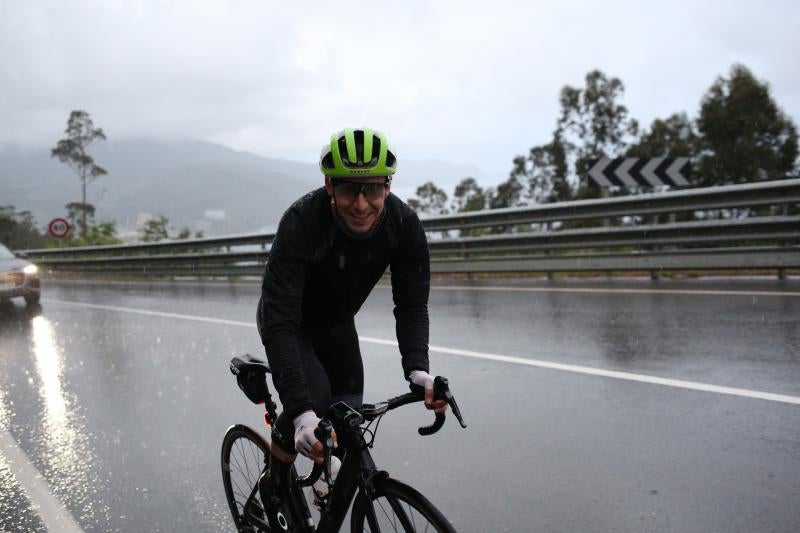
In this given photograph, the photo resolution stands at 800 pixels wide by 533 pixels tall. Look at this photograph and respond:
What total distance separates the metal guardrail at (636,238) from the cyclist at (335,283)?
9.34 metres

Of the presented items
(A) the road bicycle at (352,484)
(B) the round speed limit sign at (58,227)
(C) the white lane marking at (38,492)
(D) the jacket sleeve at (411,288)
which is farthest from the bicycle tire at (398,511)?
(B) the round speed limit sign at (58,227)

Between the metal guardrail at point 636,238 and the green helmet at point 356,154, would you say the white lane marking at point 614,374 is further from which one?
the metal guardrail at point 636,238

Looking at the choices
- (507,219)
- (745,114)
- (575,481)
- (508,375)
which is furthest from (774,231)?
(745,114)

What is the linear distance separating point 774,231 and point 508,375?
22.5ft

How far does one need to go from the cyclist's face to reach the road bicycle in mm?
650

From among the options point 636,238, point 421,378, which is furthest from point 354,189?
point 636,238

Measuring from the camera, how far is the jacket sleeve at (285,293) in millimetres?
2459

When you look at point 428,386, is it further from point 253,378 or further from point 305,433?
point 253,378

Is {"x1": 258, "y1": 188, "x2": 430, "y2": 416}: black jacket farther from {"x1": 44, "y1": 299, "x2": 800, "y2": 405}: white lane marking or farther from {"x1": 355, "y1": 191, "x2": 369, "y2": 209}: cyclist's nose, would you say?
{"x1": 44, "y1": 299, "x2": 800, "y2": 405}: white lane marking

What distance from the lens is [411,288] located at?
9.26ft

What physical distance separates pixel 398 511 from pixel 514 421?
2599 mm

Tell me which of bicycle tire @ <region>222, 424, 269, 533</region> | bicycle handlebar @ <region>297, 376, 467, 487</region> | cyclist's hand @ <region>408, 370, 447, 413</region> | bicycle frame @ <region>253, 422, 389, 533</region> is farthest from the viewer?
bicycle tire @ <region>222, 424, 269, 533</region>

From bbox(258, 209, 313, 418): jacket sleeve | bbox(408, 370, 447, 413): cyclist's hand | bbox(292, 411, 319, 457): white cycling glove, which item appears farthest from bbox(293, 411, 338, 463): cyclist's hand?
bbox(408, 370, 447, 413): cyclist's hand

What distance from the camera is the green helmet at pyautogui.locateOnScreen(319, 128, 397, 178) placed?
239cm
